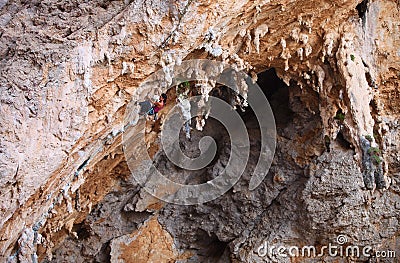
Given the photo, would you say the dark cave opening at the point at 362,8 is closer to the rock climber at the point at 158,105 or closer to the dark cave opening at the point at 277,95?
the dark cave opening at the point at 277,95

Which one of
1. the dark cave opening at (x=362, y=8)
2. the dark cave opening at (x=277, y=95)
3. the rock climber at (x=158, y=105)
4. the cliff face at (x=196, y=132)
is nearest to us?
the cliff face at (x=196, y=132)

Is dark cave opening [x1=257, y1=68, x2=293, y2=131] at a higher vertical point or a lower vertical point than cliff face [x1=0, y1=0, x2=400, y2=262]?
higher

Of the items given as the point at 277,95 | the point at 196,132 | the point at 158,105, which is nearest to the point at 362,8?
the point at 277,95

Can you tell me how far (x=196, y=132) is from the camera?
611 centimetres

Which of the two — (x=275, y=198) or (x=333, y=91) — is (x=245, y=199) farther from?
(x=333, y=91)

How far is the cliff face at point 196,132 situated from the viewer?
3232 millimetres

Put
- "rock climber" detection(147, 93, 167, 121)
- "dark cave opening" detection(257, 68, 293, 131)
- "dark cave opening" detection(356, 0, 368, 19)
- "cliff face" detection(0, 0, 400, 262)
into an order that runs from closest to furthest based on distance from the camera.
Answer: "cliff face" detection(0, 0, 400, 262) → "rock climber" detection(147, 93, 167, 121) → "dark cave opening" detection(356, 0, 368, 19) → "dark cave opening" detection(257, 68, 293, 131)

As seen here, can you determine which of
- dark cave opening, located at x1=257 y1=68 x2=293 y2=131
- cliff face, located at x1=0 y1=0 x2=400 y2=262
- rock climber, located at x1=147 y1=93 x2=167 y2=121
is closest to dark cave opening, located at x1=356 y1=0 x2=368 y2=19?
cliff face, located at x1=0 y1=0 x2=400 y2=262

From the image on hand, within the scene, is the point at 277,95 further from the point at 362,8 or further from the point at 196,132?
the point at 362,8

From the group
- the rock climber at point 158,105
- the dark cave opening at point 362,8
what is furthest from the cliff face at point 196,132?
the rock climber at point 158,105

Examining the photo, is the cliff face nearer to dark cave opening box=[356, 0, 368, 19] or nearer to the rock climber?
dark cave opening box=[356, 0, 368, 19]

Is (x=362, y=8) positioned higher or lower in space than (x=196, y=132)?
higher

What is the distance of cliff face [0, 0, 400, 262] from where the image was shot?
3232mm

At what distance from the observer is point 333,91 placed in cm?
509
